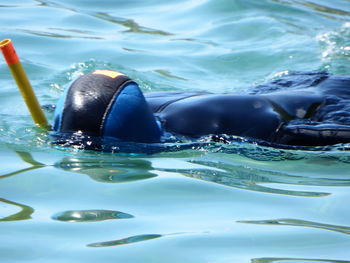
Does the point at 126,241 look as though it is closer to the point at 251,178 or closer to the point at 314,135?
the point at 251,178

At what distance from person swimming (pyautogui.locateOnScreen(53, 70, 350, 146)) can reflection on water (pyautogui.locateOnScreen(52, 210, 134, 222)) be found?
0.90 metres

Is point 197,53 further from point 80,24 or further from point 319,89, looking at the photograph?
point 319,89

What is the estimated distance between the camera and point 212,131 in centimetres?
421

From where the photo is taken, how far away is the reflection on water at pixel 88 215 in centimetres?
304

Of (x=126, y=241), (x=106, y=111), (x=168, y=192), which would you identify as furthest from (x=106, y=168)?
(x=126, y=241)

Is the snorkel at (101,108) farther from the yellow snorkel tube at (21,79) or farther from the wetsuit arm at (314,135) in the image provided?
the wetsuit arm at (314,135)

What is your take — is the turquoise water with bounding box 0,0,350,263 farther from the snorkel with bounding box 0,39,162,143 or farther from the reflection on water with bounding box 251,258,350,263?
the snorkel with bounding box 0,39,162,143

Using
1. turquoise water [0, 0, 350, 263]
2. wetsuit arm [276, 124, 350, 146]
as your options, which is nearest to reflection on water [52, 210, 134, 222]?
turquoise water [0, 0, 350, 263]

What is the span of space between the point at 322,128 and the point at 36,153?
1.54 m

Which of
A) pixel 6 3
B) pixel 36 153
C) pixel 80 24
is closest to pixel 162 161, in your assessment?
pixel 36 153

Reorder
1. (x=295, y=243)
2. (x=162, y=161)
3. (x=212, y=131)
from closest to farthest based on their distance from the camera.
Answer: (x=295, y=243)
(x=162, y=161)
(x=212, y=131)

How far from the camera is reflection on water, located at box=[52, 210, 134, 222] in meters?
3.04

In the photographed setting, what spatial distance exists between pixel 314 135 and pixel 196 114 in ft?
2.15

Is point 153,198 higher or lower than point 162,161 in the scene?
lower
